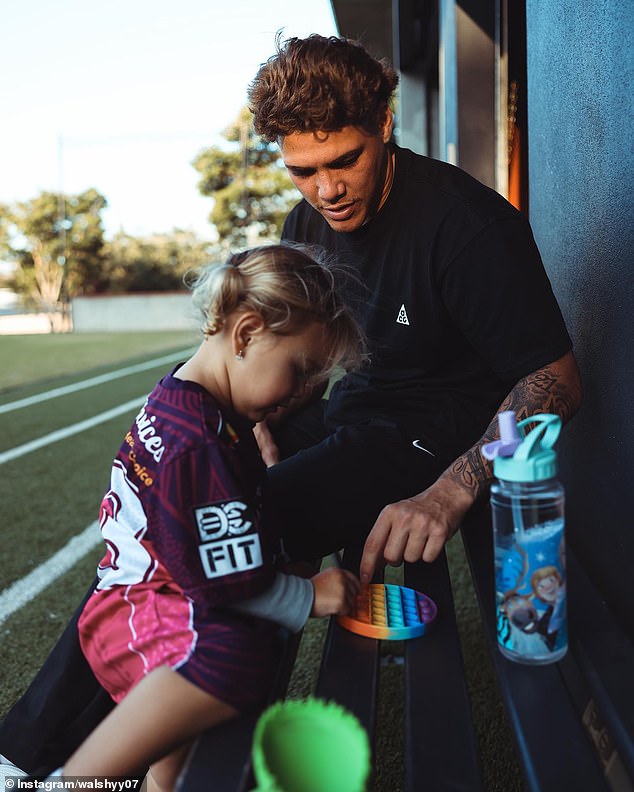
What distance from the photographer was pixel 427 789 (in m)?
1.00

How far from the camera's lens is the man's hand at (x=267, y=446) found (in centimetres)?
256

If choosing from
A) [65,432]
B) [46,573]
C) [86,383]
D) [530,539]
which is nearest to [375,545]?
[530,539]

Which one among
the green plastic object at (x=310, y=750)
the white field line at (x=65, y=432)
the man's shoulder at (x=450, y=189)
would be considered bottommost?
the white field line at (x=65, y=432)

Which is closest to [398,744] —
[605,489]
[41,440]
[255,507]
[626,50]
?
[605,489]

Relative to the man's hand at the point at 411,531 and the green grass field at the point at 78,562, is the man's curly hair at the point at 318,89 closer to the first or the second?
the green grass field at the point at 78,562

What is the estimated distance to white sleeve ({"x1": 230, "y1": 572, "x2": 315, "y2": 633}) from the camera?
143cm

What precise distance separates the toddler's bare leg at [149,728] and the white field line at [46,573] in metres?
1.87

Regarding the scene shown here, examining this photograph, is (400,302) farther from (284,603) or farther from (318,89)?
(284,603)

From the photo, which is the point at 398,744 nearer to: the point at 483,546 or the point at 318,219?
the point at 483,546

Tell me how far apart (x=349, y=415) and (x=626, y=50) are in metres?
1.25

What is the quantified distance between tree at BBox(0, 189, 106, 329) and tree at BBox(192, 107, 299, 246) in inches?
325

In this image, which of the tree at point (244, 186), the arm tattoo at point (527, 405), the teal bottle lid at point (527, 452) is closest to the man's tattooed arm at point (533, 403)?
the arm tattoo at point (527, 405)

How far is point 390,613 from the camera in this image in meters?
1.48

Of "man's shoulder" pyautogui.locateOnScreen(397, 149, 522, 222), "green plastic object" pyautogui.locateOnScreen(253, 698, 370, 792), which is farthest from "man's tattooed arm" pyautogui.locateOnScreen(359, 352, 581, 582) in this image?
"green plastic object" pyautogui.locateOnScreen(253, 698, 370, 792)
